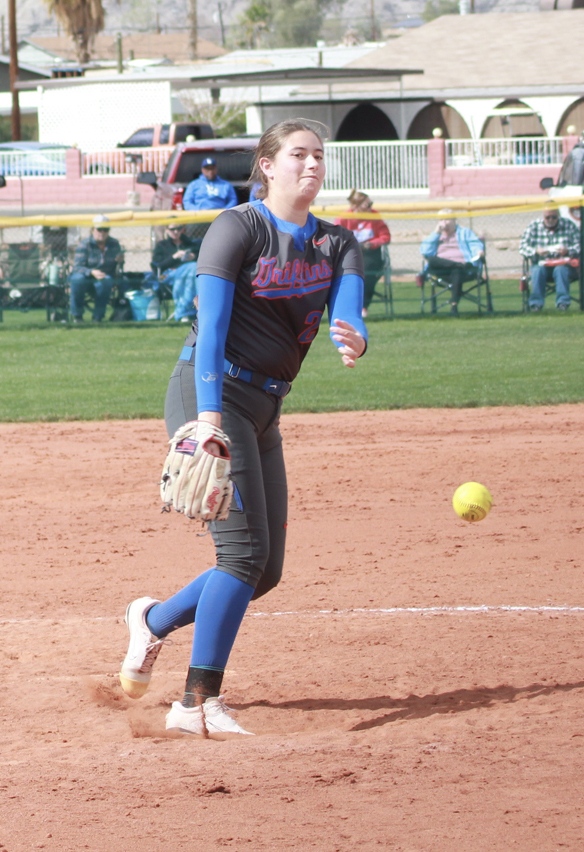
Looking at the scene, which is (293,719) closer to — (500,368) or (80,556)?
(80,556)

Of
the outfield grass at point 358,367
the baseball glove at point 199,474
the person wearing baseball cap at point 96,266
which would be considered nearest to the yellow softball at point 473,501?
the baseball glove at point 199,474

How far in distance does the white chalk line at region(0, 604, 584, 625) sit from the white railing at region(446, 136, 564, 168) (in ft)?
86.7

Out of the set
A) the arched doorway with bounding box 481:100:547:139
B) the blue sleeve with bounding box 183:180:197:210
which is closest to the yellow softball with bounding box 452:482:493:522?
the blue sleeve with bounding box 183:180:197:210

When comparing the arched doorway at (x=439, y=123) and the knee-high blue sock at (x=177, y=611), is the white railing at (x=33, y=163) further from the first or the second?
the knee-high blue sock at (x=177, y=611)

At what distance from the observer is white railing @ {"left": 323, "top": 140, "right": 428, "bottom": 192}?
3044 cm

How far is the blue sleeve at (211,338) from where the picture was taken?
12.5 ft

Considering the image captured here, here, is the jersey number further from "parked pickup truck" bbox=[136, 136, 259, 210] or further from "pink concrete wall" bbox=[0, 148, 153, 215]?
"pink concrete wall" bbox=[0, 148, 153, 215]

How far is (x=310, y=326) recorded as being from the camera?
4117 mm

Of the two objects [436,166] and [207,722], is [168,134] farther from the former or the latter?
[207,722]

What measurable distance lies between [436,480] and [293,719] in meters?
3.97

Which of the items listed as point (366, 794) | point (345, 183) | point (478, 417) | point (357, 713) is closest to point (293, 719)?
point (357, 713)

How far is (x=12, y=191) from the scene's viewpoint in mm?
34938

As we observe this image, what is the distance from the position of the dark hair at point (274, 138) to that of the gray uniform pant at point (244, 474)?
0.70 metres

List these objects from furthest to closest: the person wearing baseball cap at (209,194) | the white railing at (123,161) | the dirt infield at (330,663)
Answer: the white railing at (123,161) → the person wearing baseball cap at (209,194) → the dirt infield at (330,663)
